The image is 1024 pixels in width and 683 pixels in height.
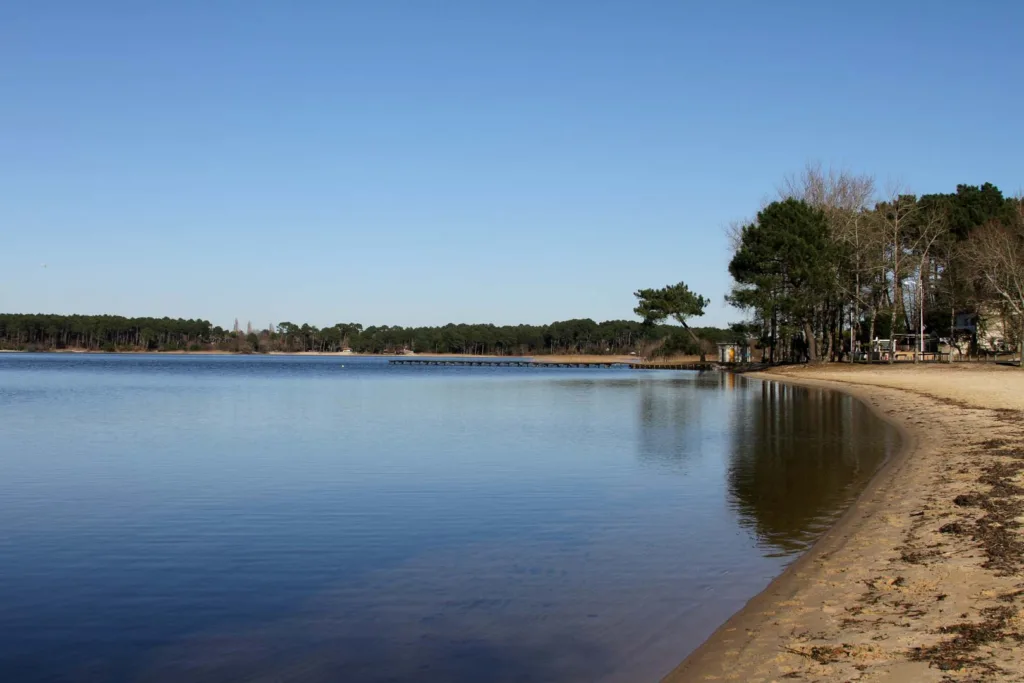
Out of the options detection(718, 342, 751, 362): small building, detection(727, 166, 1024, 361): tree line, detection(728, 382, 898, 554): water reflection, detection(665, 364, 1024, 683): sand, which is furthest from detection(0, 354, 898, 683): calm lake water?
detection(718, 342, 751, 362): small building

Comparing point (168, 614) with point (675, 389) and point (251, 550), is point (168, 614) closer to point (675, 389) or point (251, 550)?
point (251, 550)

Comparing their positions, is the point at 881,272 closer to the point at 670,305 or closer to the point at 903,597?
the point at 670,305

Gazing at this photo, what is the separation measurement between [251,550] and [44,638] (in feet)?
11.6

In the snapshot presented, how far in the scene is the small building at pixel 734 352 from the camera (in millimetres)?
84750

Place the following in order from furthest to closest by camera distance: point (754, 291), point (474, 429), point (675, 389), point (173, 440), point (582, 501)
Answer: point (754, 291) → point (675, 389) → point (474, 429) → point (173, 440) → point (582, 501)

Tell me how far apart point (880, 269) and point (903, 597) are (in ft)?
197

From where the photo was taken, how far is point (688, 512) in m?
13.6

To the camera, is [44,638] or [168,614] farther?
[168,614]

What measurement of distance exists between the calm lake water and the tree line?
36.5 meters

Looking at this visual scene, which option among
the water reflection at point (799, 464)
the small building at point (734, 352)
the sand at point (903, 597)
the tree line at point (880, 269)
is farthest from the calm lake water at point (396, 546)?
the small building at point (734, 352)

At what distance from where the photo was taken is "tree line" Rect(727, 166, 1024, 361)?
59.0 m

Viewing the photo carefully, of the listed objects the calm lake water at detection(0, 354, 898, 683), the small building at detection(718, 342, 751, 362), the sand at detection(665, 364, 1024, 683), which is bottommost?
the calm lake water at detection(0, 354, 898, 683)

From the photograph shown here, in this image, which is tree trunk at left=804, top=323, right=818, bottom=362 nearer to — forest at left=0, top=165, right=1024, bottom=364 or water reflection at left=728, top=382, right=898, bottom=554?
forest at left=0, top=165, right=1024, bottom=364

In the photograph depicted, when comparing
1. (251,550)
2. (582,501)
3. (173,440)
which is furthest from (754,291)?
(251,550)
